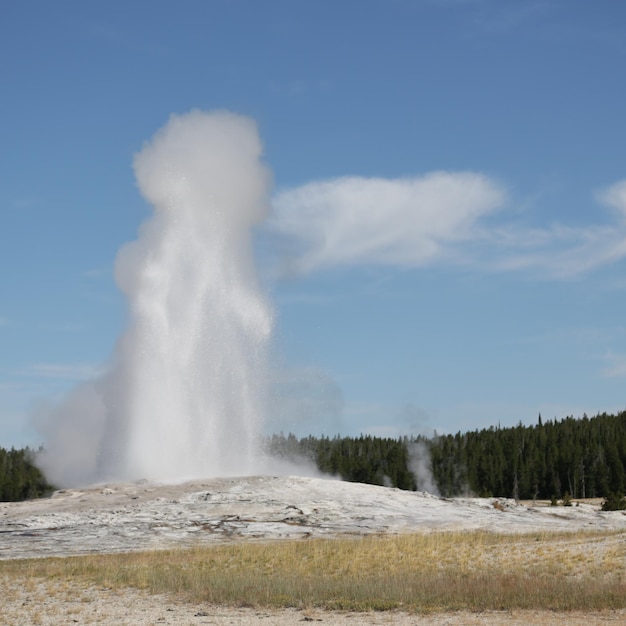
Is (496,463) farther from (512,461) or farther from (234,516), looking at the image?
(234,516)

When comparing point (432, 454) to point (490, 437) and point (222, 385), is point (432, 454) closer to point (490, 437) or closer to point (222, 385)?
point (490, 437)

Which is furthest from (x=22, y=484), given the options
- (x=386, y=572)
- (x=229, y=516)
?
(x=386, y=572)

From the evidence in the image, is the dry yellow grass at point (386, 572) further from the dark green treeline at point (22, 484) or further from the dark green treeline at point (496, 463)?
the dark green treeline at point (22, 484)

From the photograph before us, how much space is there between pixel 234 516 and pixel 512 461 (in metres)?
73.7

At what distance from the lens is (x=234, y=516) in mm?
38500

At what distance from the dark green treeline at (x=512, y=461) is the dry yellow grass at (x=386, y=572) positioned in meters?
59.3

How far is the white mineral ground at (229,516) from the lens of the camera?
1364 inches

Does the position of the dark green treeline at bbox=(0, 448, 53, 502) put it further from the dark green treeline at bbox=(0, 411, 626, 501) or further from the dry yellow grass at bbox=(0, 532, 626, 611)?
the dry yellow grass at bbox=(0, 532, 626, 611)

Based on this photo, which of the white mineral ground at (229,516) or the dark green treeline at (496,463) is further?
the dark green treeline at (496,463)

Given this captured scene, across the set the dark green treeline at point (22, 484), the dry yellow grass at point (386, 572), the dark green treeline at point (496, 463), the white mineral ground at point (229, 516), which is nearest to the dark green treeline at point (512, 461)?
the dark green treeline at point (496, 463)

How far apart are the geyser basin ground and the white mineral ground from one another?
44 millimetres

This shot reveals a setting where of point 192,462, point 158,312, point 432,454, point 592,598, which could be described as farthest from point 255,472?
point 432,454

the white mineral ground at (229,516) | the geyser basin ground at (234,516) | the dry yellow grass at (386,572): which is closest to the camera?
the dry yellow grass at (386,572)

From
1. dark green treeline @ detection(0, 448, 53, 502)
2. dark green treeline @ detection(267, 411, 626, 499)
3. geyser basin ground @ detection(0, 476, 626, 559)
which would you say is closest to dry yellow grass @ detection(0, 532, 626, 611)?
geyser basin ground @ detection(0, 476, 626, 559)
